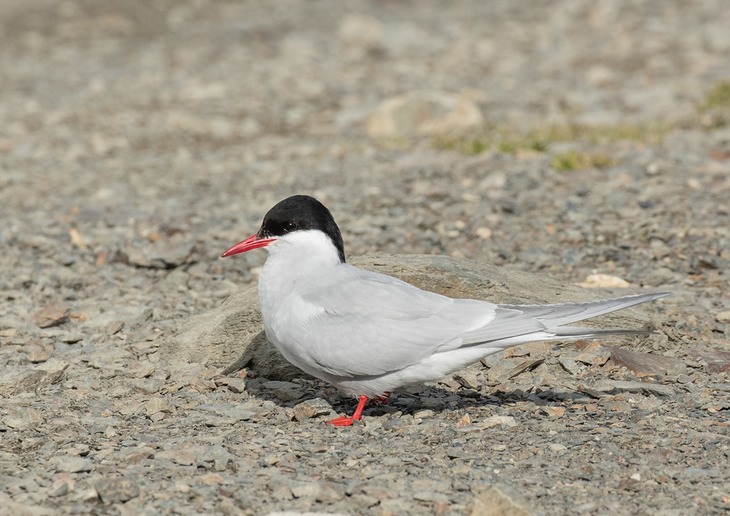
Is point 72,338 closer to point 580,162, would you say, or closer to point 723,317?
point 723,317

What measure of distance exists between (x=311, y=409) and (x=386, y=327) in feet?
2.05

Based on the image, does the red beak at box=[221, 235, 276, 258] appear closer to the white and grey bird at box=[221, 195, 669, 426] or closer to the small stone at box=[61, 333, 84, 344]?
the white and grey bird at box=[221, 195, 669, 426]

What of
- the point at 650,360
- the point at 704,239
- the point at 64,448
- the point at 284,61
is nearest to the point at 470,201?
the point at 704,239

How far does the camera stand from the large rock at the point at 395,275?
5.94 meters

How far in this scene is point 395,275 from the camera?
609cm

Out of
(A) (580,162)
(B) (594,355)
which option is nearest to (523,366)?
(B) (594,355)

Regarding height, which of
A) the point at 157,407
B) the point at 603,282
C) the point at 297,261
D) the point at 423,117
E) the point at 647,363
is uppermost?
the point at 297,261

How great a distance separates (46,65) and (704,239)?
12.4 meters

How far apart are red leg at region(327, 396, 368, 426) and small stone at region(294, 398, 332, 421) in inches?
5.5

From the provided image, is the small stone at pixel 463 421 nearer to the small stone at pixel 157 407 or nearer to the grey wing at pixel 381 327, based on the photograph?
the grey wing at pixel 381 327

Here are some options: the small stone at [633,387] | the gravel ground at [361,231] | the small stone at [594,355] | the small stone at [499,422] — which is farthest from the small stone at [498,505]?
the small stone at [594,355]

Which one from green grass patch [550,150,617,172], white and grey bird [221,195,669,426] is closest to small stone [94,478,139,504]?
white and grey bird [221,195,669,426]

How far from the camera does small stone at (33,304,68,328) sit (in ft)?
21.9

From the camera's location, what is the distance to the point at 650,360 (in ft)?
18.8
